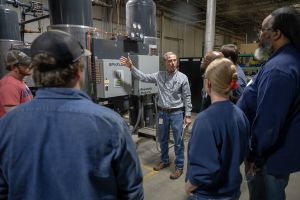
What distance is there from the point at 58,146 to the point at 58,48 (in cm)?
31

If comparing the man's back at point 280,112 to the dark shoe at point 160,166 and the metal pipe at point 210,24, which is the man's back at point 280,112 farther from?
the metal pipe at point 210,24

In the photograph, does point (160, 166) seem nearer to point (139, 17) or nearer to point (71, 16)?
point (71, 16)

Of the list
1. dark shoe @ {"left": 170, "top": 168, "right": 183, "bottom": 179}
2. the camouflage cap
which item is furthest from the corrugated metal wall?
dark shoe @ {"left": 170, "top": 168, "right": 183, "bottom": 179}

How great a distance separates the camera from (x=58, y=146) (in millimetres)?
730

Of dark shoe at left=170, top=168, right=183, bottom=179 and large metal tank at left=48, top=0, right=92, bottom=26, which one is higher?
large metal tank at left=48, top=0, right=92, bottom=26

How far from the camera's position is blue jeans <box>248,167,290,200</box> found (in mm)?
1255

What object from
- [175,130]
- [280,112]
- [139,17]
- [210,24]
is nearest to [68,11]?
[139,17]

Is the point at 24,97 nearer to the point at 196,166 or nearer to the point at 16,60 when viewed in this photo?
the point at 16,60

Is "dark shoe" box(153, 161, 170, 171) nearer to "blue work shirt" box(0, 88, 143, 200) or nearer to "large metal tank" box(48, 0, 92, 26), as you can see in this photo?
"large metal tank" box(48, 0, 92, 26)

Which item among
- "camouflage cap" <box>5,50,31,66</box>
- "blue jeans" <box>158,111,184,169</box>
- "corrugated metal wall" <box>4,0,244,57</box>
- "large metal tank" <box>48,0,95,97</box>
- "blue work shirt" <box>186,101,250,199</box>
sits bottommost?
"blue jeans" <box>158,111,184,169</box>

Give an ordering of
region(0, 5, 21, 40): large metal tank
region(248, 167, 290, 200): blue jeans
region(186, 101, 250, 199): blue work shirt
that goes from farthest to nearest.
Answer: region(0, 5, 21, 40): large metal tank
region(248, 167, 290, 200): blue jeans
region(186, 101, 250, 199): blue work shirt

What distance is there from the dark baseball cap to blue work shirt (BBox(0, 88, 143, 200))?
9cm

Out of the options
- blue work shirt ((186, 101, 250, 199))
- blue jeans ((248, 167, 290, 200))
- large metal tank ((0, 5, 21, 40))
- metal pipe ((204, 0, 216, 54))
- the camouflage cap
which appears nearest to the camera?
blue work shirt ((186, 101, 250, 199))

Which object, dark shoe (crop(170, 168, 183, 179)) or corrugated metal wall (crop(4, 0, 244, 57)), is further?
corrugated metal wall (crop(4, 0, 244, 57))
